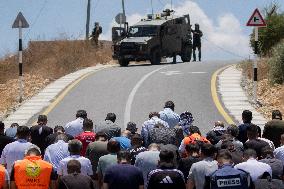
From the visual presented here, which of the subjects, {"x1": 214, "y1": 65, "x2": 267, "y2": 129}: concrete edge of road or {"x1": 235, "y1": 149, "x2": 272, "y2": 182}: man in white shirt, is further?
{"x1": 214, "y1": 65, "x2": 267, "y2": 129}: concrete edge of road

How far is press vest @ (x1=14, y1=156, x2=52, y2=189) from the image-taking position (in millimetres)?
10516

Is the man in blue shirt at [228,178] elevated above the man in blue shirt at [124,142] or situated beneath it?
situated beneath

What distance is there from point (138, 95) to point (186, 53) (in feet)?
58.0

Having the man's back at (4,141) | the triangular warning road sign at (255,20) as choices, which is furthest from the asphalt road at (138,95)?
the man's back at (4,141)

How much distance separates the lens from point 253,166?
1046cm

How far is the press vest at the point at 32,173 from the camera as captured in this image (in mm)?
10516

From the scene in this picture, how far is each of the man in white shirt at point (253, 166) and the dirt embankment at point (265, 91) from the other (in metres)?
12.4

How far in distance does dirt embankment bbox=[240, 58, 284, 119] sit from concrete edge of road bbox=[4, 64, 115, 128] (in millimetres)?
6725

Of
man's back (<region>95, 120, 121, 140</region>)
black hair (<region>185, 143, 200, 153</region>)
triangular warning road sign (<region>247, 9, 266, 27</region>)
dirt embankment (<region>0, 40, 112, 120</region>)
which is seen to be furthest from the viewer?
dirt embankment (<region>0, 40, 112, 120</region>)

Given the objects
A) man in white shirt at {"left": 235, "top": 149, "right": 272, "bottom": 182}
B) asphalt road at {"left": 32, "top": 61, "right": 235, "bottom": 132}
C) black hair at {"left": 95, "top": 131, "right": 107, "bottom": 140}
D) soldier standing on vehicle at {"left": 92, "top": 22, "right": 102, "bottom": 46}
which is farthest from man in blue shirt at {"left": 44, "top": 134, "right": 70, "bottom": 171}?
soldier standing on vehicle at {"left": 92, "top": 22, "right": 102, "bottom": 46}

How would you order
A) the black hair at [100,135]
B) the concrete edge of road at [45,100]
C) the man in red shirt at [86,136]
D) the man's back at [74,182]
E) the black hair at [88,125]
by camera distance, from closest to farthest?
the man's back at [74,182], the black hair at [100,135], the man in red shirt at [86,136], the black hair at [88,125], the concrete edge of road at [45,100]

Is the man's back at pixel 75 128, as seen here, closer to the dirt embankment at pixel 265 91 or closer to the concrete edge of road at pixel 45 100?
the concrete edge of road at pixel 45 100

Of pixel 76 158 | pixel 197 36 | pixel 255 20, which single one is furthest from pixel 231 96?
pixel 197 36

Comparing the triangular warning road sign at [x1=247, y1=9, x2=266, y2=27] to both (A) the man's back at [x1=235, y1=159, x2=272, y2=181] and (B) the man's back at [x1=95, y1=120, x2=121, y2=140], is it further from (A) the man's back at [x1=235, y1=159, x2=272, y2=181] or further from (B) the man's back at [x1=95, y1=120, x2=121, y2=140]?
(A) the man's back at [x1=235, y1=159, x2=272, y2=181]
